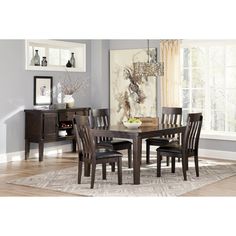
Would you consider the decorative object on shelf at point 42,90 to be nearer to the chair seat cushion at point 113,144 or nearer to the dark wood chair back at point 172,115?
the chair seat cushion at point 113,144

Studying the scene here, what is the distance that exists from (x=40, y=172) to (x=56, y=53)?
3050 mm

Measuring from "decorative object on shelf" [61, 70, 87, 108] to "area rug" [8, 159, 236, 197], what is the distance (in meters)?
1.92

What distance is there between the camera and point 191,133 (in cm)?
618

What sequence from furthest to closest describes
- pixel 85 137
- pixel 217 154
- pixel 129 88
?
pixel 129 88
pixel 217 154
pixel 85 137

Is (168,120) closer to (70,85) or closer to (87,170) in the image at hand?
(87,170)

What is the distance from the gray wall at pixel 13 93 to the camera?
7727 mm

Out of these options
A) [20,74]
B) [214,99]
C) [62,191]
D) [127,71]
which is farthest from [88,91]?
[62,191]

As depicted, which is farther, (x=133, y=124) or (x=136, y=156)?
(x=133, y=124)

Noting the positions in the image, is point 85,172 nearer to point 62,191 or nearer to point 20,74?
point 62,191

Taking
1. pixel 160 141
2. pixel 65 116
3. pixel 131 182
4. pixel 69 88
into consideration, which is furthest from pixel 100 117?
pixel 69 88

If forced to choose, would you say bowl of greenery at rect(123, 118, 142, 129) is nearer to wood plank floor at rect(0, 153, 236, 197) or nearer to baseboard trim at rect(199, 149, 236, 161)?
wood plank floor at rect(0, 153, 236, 197)

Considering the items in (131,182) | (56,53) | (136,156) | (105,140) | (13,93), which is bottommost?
(131,182)

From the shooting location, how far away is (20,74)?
800 cm
